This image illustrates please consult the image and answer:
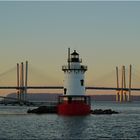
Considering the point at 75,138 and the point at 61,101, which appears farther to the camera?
the point at 61,101

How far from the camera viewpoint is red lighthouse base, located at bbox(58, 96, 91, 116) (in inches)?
2327

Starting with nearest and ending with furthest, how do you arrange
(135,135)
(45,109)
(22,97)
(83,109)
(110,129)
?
(135,135) → (110,129) → (83,109) → (45,109) → (22,97)

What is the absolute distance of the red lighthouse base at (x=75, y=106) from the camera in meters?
59.1

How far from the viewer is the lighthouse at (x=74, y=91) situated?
59.3 meters

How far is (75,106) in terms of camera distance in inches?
2329

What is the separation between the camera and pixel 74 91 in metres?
59.8

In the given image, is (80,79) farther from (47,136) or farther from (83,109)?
(47,136)

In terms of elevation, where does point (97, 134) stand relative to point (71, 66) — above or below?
below

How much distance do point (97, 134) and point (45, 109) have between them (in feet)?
113

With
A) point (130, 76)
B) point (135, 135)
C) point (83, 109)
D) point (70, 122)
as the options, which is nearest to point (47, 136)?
point (135, 135)

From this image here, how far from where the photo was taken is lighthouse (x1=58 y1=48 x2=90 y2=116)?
194 feet

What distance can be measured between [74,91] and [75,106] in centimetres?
161

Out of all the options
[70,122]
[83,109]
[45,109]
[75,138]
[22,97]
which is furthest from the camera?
[22,97]

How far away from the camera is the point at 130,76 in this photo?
556 ft
